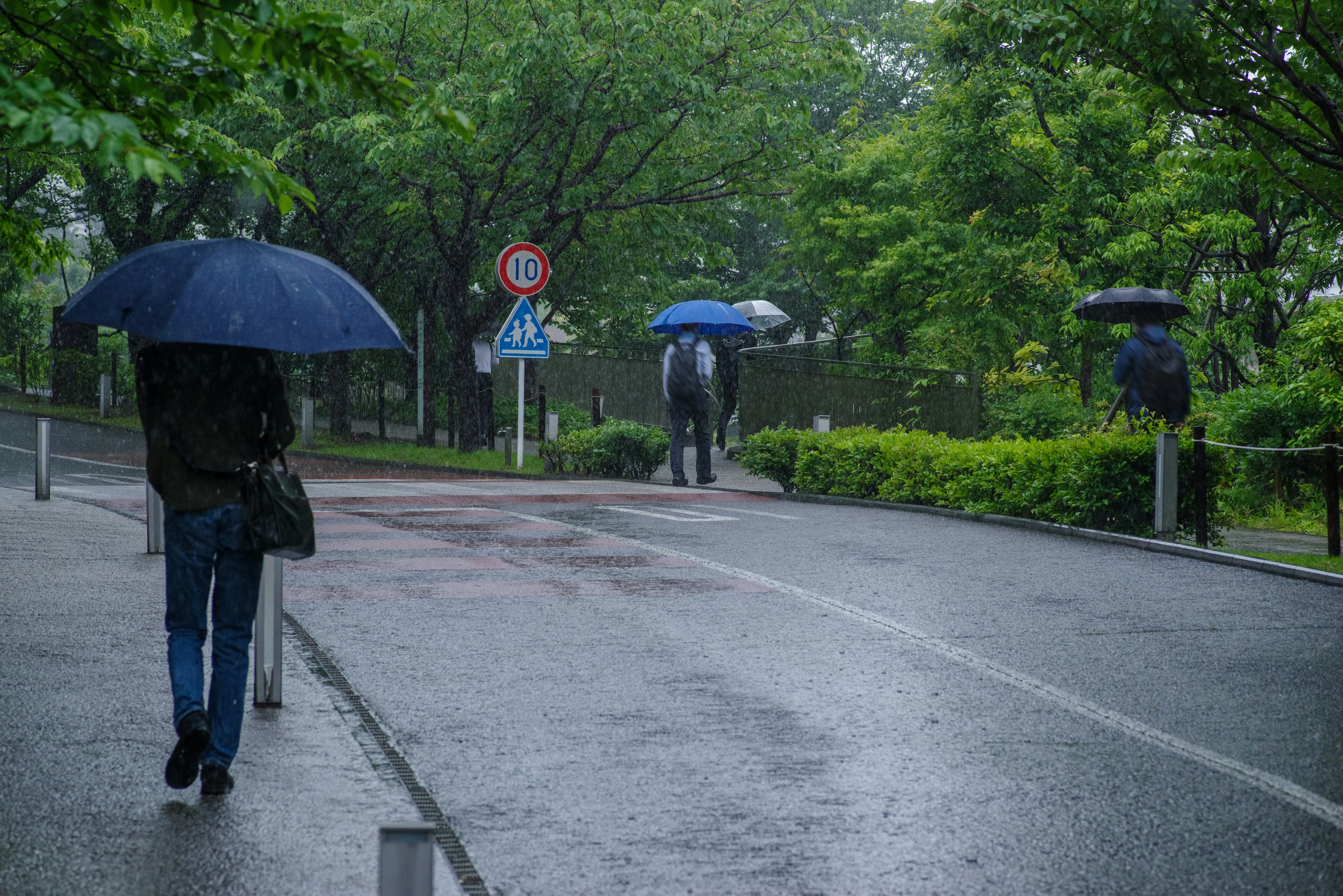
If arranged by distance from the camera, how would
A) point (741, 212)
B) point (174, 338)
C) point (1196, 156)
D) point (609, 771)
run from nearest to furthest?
1. point (174, 338)
2. point (609, 771)
3. point (1196, 156)
4. point (741, 212)

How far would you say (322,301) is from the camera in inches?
194

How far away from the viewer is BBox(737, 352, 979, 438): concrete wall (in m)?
22.3

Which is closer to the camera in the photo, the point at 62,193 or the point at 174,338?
the point at 174,338

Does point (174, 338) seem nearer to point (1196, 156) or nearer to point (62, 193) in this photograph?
point (1196, 156)

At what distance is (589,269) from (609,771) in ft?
85.6

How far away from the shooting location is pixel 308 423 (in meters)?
28.2

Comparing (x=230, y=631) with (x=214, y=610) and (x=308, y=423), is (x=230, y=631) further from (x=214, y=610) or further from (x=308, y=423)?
(x=308, y=423)

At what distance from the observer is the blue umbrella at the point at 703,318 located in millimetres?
20531

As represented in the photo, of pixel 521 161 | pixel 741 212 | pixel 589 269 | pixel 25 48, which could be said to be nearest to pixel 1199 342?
pixel 521 161

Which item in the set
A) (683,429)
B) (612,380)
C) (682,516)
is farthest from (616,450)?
(612,380)

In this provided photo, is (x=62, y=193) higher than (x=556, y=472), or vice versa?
(x=62, y=193)

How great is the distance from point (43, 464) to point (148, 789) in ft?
35.0

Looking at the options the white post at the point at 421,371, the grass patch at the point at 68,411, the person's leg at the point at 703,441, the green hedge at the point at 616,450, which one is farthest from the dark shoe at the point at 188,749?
the grass patch at the point at 68,411

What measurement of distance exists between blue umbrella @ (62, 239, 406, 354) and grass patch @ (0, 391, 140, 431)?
88.7ft
